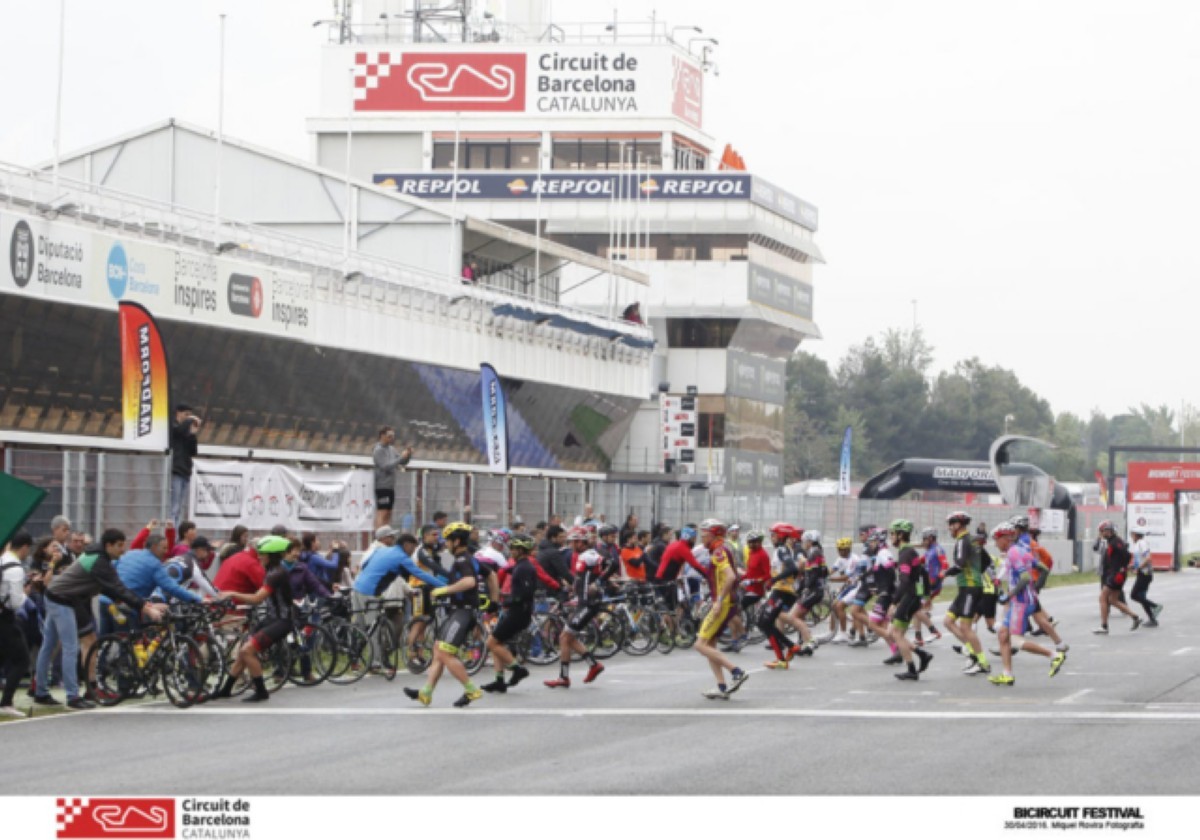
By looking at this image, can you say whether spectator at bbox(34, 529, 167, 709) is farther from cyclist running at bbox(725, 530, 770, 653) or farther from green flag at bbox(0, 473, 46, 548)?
cyclist running at bbox(725, 530, 770, 653)

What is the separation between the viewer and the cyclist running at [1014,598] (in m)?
22.1

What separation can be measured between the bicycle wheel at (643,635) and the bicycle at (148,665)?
27.4ft

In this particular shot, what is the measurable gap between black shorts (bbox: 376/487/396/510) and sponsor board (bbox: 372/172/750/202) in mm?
62821

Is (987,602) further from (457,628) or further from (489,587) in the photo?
(457,628)

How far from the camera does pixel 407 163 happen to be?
328 ft

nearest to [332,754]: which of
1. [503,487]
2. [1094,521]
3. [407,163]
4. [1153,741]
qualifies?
[1153,741]

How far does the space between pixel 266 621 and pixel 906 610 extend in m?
7.36

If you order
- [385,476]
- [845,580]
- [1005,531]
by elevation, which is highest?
[385,476]

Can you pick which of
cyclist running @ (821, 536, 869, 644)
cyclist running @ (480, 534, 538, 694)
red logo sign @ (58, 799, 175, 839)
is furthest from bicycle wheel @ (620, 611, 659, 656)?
red logo sign @ (58, 799, 175, 839)

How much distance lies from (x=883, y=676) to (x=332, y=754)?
9834mm

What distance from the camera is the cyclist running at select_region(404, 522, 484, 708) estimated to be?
19.2 meters

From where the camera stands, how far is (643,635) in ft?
88.4

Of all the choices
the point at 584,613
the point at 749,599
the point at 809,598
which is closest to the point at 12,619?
the point at 584,613

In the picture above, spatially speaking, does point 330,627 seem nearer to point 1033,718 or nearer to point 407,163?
point 1033,718
